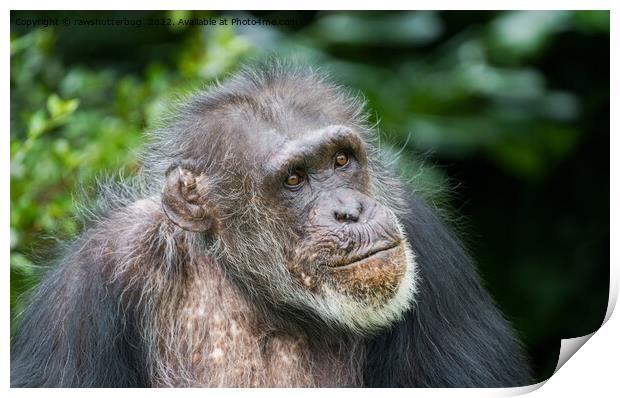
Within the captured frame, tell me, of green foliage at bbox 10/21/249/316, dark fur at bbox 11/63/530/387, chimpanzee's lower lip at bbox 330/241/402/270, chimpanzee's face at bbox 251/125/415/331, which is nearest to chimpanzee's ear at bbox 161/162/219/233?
dark fur at bbox 11/63/530/387

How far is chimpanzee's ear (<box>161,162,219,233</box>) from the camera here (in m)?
3.90

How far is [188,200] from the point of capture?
3.92m

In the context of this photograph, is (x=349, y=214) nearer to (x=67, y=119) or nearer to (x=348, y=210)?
(x=348, y=210)

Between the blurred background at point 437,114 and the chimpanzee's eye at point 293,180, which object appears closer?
the chimpanzee's eye at point 293,180

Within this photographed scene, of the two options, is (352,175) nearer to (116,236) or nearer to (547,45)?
(116,236)

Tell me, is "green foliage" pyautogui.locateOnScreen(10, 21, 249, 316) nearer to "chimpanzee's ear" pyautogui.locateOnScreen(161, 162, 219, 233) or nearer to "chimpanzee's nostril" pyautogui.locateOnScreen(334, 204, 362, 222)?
"chimpanzee's ear" pyautogui.locateOnScreen(161, 162, 219, 233)

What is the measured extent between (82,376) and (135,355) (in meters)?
0.22

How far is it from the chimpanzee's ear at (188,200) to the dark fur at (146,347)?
0.37 ft

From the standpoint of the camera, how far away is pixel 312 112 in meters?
3.92

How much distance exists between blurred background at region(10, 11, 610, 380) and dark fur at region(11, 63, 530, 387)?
267 millimetres

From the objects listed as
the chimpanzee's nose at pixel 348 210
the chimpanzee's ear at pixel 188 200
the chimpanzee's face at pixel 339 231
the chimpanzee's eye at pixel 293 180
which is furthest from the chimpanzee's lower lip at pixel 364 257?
the chimpanzee's ear at pixel 188 200

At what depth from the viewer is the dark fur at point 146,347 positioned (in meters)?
3.91

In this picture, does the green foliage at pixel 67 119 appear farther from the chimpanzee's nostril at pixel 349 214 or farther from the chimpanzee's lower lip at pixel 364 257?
the chimpanzee's lower lip at pixel 364 257

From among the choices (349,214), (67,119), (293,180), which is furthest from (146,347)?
(67,119)
